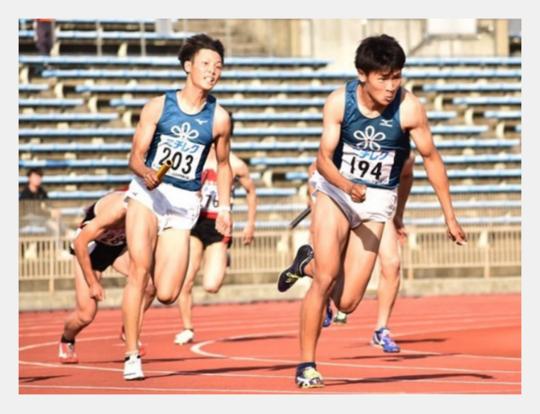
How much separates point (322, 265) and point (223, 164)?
1.67 metres

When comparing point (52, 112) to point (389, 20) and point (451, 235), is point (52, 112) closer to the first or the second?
point (389, 20)

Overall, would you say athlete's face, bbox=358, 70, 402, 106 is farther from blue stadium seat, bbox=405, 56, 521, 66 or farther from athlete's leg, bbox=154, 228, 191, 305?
blue stadium seat, bbox=405, 56, 521, 66

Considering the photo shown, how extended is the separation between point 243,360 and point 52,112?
1728cm

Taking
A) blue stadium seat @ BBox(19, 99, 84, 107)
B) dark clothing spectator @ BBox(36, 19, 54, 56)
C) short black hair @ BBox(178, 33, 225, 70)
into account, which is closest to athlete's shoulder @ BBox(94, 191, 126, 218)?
short black hair @ BBox(178, 33, 225, 70)

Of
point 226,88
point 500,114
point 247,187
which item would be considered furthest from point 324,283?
point 500,114

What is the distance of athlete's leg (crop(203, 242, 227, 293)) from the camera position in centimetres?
1307

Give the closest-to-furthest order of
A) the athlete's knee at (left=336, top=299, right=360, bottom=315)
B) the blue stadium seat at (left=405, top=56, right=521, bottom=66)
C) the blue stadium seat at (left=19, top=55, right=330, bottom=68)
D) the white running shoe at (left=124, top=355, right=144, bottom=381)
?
the athlete's knee at (left=336, top=299, right=360, bottom=315), the white running shoe at (left=124, top=355, right=144, bottom=381), the blue stadium seat at (left=19, top=55, right=330, bottom=68), the blue stadium seat at (left=405, top=56, right=521, bottom=66)

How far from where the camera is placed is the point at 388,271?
37.6ft

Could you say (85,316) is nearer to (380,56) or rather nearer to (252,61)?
(380,56)

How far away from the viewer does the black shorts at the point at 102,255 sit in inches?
427

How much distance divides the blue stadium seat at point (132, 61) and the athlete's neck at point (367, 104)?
66.3 ft

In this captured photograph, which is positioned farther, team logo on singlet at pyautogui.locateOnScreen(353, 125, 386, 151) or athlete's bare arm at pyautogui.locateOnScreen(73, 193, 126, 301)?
athlete's bare arm at pyautogui.locateOnScreen(73, 193, 126, 301)

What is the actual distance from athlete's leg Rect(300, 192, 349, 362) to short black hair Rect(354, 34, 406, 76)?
2.91 feet

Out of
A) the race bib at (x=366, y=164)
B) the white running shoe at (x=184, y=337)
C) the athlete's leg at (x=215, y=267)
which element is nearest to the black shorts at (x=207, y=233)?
the athlete's leg at (x=215, y=267)
